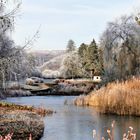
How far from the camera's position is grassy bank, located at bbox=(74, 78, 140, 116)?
18609mm

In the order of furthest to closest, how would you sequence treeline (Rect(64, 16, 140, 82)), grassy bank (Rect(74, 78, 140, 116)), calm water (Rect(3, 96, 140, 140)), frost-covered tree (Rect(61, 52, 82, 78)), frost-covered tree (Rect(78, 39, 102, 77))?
frost-covered tree (Rect(61, 52, 82, 78)), frost-covered tree (Rect(78, 39, 102, 77)), treeline (Rect(64, 16, 140, 82)), grassy bank (Rect(74, 78, 140, 116)), calm water (Rect(3, 96, 140, 140))

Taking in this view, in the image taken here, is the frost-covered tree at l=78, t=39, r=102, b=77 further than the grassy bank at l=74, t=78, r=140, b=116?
Yes

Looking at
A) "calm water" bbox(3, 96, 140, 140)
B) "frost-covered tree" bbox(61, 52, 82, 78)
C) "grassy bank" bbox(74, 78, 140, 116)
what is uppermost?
"frost-covered tree" bbox(61, 52, 82, 78)

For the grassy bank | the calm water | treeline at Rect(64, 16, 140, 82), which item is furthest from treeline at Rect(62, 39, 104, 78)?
the calm water

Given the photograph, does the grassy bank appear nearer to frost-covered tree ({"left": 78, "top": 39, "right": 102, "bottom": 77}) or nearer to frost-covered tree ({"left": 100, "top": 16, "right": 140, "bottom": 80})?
frost-covered tree ({"left": 100, "top": 16, "right": 140, "bottom": 80})

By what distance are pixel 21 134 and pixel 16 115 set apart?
328cm

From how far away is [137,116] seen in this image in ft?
58.7

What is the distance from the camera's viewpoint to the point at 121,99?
746 inches

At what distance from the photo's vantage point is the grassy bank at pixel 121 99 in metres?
18.6

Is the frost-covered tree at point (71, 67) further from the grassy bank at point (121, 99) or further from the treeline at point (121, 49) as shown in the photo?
the grassy bank at point (121, 99)

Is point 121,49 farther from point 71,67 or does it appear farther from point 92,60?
point 71,67


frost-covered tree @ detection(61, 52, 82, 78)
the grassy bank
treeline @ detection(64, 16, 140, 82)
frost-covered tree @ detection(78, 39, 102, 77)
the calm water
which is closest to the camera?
the calm water

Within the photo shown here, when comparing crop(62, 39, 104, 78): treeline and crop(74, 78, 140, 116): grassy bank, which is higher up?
crop(62, 39, 104, 78): treeline

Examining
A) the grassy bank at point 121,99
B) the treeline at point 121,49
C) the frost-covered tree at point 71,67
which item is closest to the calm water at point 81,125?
the grassy bank at point 121,99
